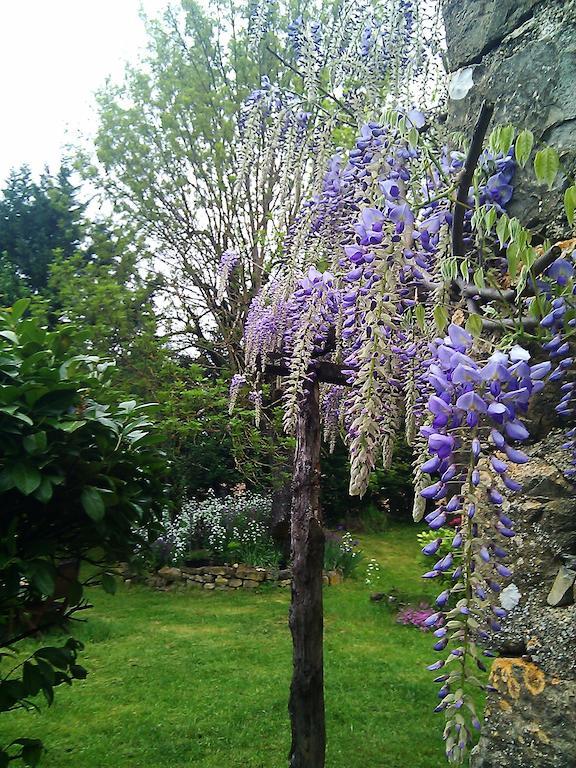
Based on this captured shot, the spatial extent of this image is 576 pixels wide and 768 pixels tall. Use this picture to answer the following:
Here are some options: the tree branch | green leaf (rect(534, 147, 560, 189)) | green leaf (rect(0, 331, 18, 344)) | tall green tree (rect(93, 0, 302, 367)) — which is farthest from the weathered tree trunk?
tall green tree (rect(93, 0, 302, 367))

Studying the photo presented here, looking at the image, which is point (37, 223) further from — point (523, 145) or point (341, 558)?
point (523, 145)

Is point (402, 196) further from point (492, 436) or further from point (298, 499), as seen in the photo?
point (298, 499)

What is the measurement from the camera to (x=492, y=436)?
0.91 metres

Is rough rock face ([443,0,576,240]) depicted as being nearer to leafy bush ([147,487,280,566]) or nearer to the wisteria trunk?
the wisteria trunk

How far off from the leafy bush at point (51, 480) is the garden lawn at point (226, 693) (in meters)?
1.79

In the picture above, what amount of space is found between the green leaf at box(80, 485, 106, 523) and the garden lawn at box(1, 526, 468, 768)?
219 centimetres

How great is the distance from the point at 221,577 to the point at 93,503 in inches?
246

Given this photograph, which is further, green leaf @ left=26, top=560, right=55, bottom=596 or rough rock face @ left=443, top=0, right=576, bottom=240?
green leaf @ left=26, top=560, right=55, bottom=596

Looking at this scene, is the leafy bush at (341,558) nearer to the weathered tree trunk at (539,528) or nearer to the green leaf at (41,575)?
the green leaf at (41,575)

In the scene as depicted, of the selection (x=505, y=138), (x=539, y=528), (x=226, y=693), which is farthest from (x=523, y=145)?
(x=226, y=693)

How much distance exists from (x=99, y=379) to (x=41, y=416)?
15.7 inches

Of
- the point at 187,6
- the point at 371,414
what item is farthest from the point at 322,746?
the point at 187,6

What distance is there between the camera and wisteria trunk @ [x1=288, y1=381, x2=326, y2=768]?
9.61ft

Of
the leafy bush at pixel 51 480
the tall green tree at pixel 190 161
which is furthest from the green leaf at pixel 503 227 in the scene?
the tall green tree at pixel 190 161
